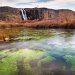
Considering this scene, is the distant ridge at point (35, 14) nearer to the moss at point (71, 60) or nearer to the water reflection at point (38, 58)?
the water reflection at point (38, 58)

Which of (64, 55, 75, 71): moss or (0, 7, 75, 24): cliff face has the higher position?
(64, 55, 75, 71): moss

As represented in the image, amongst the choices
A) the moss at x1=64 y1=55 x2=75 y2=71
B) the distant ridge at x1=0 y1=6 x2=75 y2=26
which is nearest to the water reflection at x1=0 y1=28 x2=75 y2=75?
the moss at x1=64 y1=55 x2=75 y2=71

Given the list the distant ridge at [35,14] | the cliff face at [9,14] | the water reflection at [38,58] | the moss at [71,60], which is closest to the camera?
the water reflection at [38,58]

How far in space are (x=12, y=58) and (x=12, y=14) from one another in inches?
875

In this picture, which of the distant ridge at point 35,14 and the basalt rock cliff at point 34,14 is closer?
the distant ridge at point 35,14

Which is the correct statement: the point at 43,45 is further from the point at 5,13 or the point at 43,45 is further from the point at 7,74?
the point at 5,13

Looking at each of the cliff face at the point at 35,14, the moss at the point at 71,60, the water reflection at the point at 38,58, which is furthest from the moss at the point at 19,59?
the cliff face at the point at 35,14

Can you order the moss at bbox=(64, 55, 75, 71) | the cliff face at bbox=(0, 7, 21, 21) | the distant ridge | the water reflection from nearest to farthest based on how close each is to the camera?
the water reflection, the moss at bbox=(64, 55, 75, 71), the distant ridge, the cliff face at bbox=(0, 7, 21, 21)

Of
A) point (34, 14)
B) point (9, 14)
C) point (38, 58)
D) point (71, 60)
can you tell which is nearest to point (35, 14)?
point (34, 14)

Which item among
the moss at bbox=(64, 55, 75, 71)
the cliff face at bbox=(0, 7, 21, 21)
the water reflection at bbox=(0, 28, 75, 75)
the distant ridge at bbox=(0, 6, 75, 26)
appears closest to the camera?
the water reflection at bbox=(0, 28, 75, 75)

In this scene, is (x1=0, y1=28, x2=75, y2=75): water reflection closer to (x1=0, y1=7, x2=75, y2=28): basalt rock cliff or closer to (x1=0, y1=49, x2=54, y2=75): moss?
(x1=0, y1=49, x2=54, y2=75): moss

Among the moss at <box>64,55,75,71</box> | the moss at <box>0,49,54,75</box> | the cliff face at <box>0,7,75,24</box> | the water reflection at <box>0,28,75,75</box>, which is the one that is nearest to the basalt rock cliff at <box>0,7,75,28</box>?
the cliff face at <box>0,7,75,24</box>

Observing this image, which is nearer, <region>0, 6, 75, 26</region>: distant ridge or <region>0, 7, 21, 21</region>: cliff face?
<region>0, 6, 75, 26</region>: distant ridge

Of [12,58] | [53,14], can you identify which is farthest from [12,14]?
[12,58]
